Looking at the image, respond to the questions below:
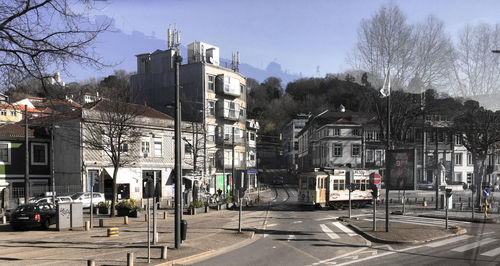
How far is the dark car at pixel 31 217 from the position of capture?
2036 centimetres

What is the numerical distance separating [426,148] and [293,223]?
3710cm

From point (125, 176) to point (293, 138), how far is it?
213 feet

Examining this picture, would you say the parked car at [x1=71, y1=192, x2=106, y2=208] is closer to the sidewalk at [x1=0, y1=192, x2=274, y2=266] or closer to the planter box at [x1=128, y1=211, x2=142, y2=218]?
the planter box at [x1=128, y1=211, x2=142, y2=218]

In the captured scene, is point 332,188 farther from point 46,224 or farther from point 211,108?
point 46,224

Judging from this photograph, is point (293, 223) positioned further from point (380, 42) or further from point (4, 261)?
point (4, 261)

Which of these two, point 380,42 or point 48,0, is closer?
point 48,0

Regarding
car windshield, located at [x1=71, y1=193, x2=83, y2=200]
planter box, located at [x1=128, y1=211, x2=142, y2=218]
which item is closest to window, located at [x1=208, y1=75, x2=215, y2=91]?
car windshield, located at [x1=71, y1=193, x2=83, y2=200]

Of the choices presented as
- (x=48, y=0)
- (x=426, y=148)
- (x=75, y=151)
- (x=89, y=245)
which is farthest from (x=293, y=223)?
(x=426, y=148)

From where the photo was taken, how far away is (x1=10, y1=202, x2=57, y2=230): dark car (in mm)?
20359

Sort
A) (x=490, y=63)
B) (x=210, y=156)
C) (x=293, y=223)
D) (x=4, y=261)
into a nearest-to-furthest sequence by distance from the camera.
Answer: (x=490, y=63) < (x=4, y=261) < (x=293, y=223) < (x=210, y=156)

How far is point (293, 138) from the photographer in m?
98.2

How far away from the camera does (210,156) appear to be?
48375 millimetres

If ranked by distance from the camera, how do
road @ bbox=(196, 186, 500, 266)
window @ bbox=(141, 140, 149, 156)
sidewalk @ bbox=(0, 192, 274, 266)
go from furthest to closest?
window @ bbox=(141, 140, 149, 156) → road @ bbox=(196, 186, 500, 266) → sidewalk @ bbox=(0, 192, 274, 266)

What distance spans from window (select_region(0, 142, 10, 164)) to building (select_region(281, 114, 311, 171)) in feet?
217
